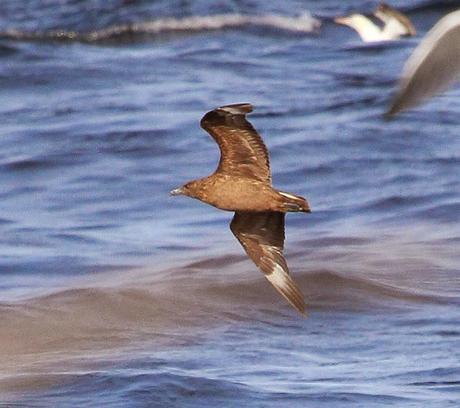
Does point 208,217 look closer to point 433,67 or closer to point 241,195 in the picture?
point 241,195

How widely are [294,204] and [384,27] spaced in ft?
33.2

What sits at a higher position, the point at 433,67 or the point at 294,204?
the point at 433,67

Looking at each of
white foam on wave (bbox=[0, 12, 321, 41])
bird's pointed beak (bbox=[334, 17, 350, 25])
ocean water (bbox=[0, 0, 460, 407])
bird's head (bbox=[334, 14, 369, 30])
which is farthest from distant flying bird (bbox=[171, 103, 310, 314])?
white foam on wave (bbox=[0, 12, 321, 41])

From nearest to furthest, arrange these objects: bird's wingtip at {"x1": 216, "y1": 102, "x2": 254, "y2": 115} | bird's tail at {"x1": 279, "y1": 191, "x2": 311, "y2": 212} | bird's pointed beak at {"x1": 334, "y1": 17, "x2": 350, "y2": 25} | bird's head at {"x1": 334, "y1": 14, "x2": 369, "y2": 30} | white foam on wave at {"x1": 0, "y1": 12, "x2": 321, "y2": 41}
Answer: bird's tail at {"x1": 279, "y1": 191, "x2": 311, "y2": 212}, bird's wingtip at {"x1": 216, "y1": 102, "x2": 254, "y2": 115}, bird's head at {"x1": 334, "y1": 14, "x2": 369, "y2": 30}, bird's pointed beak at {"x1": 334, "y1": 17, "x2": 350, "y2": 25}, white foam on wave at {"x1": 0, "y1": 12, "x2": 321, "y2": 41}

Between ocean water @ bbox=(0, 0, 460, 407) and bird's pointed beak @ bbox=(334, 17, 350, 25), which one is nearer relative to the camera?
ocean water @ bbox=(0, 0, 460, 407)

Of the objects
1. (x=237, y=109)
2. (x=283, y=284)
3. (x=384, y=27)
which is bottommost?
(x=283, y=284)

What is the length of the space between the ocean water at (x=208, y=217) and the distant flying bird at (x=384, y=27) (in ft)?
0.78

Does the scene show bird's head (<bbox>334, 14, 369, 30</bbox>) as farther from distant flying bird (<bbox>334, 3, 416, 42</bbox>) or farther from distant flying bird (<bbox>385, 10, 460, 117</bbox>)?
distant flying bird (<bbox>385, 10, 460, 117</bbox>)

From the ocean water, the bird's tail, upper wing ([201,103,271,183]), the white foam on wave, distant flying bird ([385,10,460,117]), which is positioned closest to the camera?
distant flying bird ([385,10,460,117])

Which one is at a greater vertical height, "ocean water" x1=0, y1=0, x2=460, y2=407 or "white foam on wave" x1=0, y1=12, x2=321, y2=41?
"white foam on wave" x1=0, y1=12, x2=321, y2=41

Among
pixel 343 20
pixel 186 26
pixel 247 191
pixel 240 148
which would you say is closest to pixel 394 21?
pixel 343 20

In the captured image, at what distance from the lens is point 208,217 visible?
440 inches

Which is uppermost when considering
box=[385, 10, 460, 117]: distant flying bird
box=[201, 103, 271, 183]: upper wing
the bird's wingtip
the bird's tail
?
box=[385, 10, 460, 117]: distant flying bird

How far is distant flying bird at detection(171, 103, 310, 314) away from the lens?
22.2 feet
